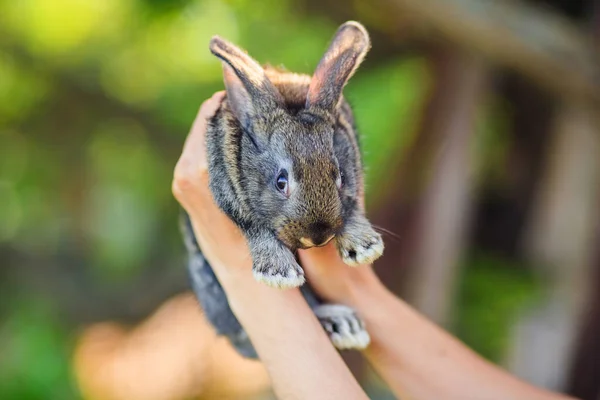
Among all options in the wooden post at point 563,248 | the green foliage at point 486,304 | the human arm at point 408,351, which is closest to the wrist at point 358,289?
the human arm at point 408,351

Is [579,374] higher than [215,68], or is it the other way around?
[215,68]

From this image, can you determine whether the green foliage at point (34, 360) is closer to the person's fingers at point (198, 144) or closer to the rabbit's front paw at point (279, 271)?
the person's fingers at point (198, 144)

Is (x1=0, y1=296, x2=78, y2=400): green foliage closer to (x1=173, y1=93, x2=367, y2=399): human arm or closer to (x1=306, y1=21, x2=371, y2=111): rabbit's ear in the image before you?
(x1=173, y1=93, x2=367, y2=399): human arm

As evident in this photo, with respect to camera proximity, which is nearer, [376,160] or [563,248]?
[563,248]

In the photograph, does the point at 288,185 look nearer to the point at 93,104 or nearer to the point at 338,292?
the point at 338,292

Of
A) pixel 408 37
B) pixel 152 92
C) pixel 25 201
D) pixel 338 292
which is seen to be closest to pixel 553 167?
pixel 408 37

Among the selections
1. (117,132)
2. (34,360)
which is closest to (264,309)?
(34,360)

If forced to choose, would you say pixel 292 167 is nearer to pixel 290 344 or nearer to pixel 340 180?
pixel 340 180
